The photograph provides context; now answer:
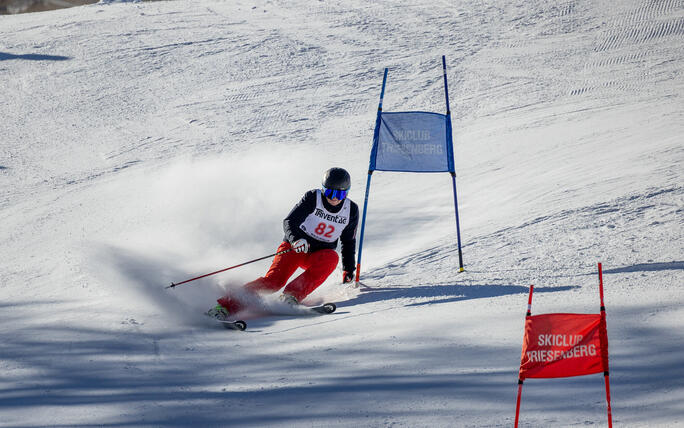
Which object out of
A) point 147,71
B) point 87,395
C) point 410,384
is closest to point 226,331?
point 87,395

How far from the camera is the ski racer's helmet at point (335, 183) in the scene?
225 inches

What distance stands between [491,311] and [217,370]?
6.34 ft

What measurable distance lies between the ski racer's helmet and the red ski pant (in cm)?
49

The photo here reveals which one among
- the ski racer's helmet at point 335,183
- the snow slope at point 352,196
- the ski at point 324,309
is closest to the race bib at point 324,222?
the ski racer's helmet at point 335,183

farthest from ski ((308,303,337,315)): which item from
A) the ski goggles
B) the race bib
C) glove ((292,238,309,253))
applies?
the ski goggles

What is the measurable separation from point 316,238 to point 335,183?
514 mm

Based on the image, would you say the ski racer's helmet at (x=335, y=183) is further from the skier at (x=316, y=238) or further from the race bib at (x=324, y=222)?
the race bib at (x=324, y=222)

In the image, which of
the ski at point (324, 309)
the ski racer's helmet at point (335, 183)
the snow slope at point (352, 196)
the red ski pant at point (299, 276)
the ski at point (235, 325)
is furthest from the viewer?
the ski racer's helmet at point (335, 183)

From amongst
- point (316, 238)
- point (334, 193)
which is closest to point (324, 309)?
point (316, 238)

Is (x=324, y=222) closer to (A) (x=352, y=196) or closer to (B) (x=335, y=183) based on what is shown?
(B) (x=335, y=183)

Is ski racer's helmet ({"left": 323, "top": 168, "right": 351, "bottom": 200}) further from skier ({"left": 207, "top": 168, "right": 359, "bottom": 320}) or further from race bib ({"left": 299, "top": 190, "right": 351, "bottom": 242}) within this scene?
race bib ({"left": 299, "top": 190, "right": 351, "bottom": 242})

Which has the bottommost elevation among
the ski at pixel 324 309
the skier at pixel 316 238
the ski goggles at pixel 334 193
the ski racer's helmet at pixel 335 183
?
the ski at pixel 324 309

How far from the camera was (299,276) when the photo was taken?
18.1 ft

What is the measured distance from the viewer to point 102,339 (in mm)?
4555
